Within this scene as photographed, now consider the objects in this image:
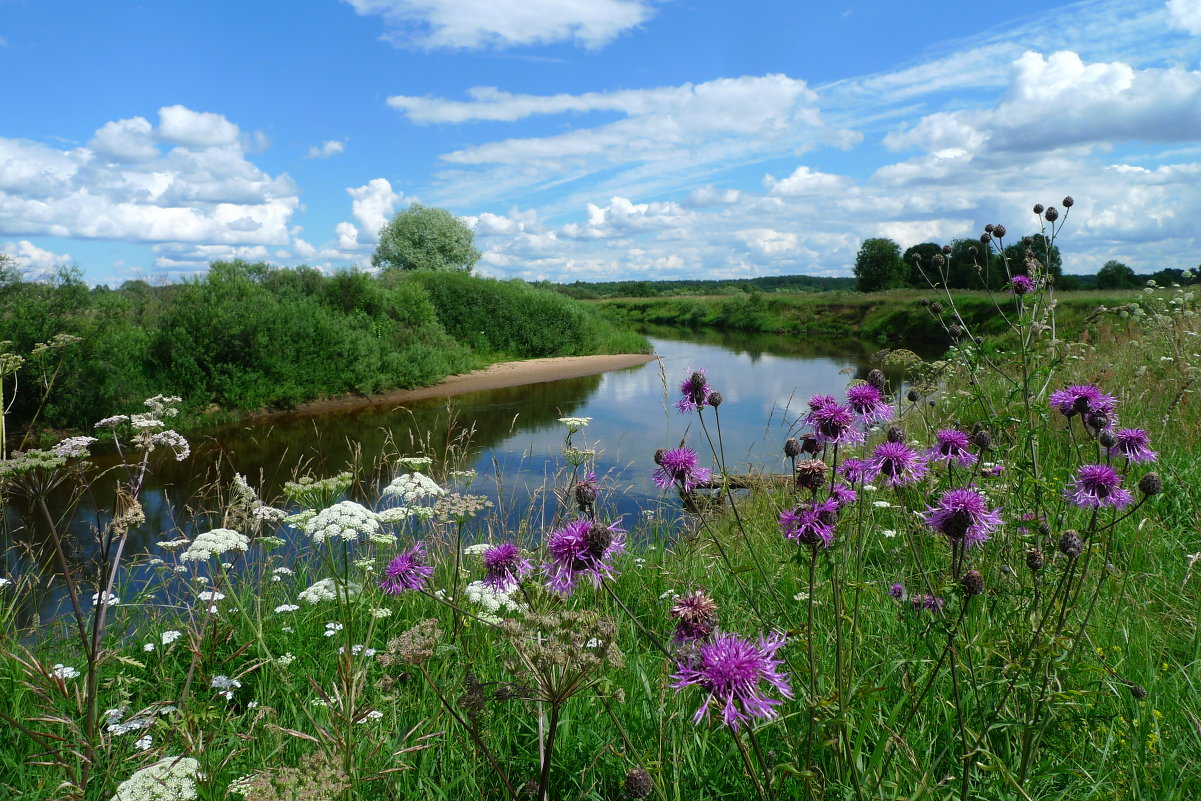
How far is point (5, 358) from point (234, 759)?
2140mm

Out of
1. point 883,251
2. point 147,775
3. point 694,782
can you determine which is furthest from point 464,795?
point 883,251

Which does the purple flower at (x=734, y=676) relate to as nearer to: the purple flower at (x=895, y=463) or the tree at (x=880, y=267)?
the purple flower at (x=895, y=463)

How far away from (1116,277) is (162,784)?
3316 centimetres

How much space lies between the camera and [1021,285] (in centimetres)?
351

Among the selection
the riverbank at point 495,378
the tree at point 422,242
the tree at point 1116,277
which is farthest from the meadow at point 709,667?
the tree at point 422,242

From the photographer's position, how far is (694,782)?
1.93 m

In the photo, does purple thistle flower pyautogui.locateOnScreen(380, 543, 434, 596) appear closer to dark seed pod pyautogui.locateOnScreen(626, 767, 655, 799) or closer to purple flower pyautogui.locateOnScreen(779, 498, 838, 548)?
dark seed pod pyautogui.locateOnScreen(626, 767, 655, 799)

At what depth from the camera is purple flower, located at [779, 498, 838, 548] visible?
1530 millimetres

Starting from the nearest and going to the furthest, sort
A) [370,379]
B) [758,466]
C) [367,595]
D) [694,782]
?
[694,782]
[367,595]
[758,466]
[370,379]

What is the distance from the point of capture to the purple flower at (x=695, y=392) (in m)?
2.25

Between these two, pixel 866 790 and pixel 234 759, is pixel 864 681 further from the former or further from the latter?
pixel 234 759

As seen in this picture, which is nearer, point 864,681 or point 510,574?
point 510,574

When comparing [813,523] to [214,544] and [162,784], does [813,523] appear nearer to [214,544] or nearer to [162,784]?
[162,784]

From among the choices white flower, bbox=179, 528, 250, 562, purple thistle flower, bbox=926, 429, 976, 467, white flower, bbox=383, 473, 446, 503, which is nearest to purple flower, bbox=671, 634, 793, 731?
purple thistle flower, bbox=926, 429, 976, 467
